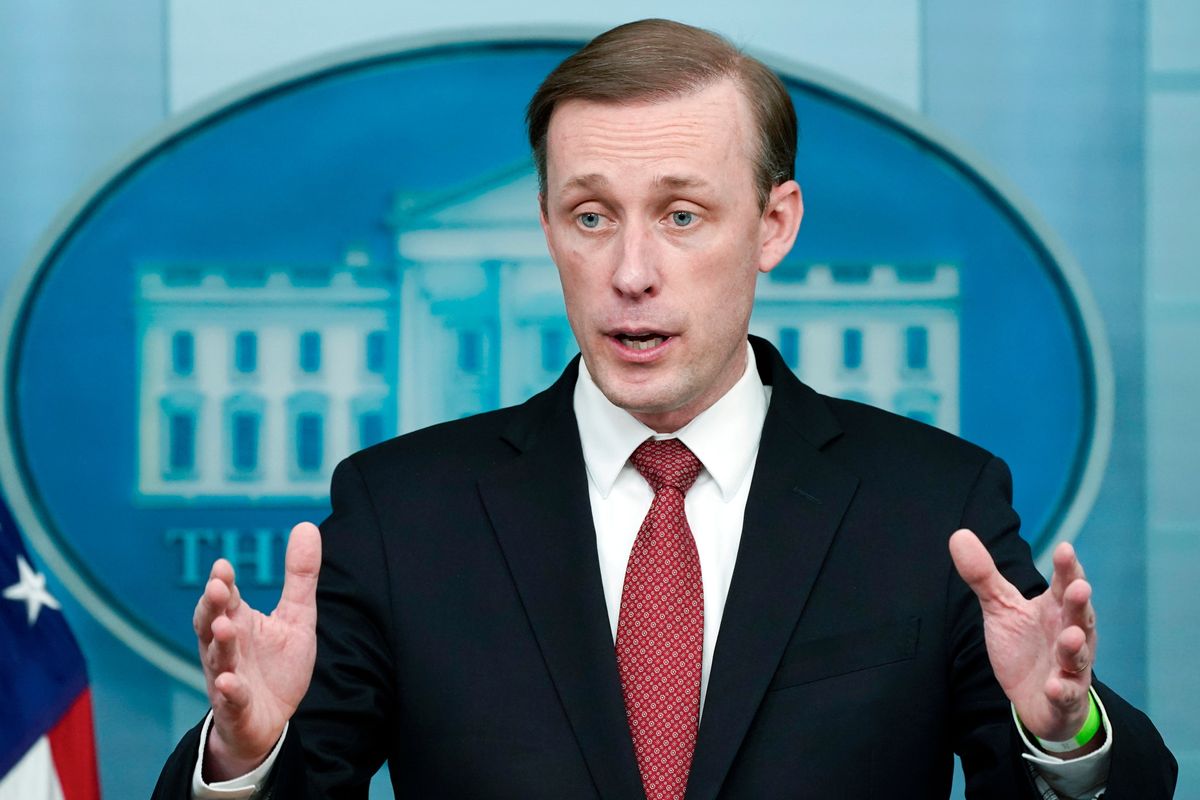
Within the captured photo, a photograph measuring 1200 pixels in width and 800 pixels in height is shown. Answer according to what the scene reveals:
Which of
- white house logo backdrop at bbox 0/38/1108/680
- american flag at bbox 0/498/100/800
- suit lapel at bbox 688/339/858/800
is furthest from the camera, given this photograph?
white house logo backdrop at bbox 0/38/1108/680

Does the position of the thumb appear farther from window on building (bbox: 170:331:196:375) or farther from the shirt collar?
window on building (bbox: 170:331:196:375)

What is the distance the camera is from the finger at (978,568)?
146cm

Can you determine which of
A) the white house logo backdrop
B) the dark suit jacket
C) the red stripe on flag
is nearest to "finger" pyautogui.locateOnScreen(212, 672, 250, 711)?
the dark suit jacket

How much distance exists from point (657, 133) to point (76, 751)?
1355 mm

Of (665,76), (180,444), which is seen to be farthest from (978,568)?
(180,444)

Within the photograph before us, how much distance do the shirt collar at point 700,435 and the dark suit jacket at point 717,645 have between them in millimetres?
24

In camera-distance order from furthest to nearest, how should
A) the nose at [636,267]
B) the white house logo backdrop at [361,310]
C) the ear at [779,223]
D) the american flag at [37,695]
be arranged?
the white house logo backdrop at [361,310] < the american flag at [37,695] < the ear at [779,223] < the nose at [636,267]

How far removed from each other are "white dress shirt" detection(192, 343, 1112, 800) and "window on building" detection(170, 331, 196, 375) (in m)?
0.99

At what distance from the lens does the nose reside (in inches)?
67.6

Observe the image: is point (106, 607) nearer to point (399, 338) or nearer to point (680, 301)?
point (399, 338)

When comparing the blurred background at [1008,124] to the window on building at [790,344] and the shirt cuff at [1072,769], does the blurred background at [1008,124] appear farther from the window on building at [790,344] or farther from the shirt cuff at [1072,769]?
the shirt cuff at [1072,769]

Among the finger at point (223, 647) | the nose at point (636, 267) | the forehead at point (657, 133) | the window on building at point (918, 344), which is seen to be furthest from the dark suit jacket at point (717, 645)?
the window on building at point (918, 344)

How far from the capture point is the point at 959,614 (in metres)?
Result: 1.72

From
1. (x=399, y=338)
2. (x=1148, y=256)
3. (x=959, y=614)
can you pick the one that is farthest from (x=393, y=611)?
(x=1148, y=256)
